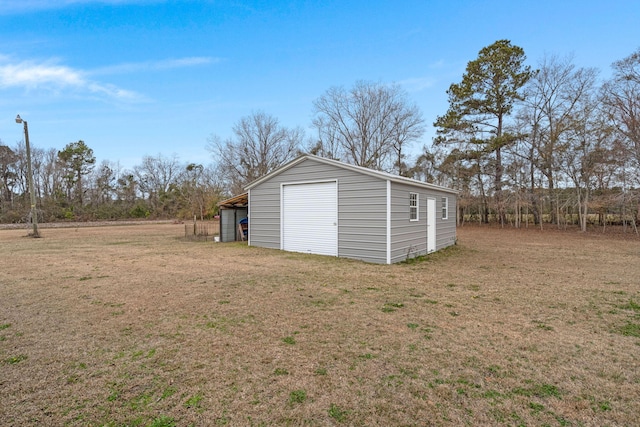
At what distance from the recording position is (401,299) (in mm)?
4809

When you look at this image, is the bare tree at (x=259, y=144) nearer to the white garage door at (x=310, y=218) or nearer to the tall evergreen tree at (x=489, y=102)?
the tall evergreen tree at (x=489, y=102)

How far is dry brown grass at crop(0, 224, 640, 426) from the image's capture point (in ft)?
6.86

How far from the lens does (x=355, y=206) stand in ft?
28.1

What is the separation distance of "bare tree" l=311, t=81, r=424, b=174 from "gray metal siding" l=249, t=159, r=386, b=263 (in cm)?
1723

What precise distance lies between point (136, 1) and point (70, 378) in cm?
1197

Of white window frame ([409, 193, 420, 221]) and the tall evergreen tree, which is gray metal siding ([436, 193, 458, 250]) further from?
the tall evergreen tree

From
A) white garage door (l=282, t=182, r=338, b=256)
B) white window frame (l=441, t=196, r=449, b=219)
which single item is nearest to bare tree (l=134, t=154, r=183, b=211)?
white garage door (l=282, t=182, r=338, b=256)

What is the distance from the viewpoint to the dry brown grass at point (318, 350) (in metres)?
2.09

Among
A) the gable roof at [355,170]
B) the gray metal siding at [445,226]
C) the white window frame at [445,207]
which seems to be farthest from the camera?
the white window frame at [445,207]

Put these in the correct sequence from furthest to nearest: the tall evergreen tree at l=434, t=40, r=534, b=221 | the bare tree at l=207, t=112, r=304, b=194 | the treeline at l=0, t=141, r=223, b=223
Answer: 1. the bare tree at l=207, t=112, r=304, b=194
2. the treeline at l=0, t=141, r=223, b=223
3. the tall evergreen tree at l=434, t=40, r=534, b=221

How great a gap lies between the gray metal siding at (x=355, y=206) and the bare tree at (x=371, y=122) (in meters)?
17.2

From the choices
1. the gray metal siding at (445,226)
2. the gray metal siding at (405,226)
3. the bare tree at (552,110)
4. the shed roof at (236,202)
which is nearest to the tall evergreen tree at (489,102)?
the bare tree at (552,110)

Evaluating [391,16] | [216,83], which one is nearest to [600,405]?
[391,16]

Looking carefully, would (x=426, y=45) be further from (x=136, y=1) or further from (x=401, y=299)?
(x=401, y=299)
